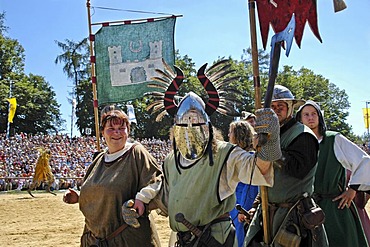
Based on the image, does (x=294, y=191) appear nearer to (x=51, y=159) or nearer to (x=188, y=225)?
(x=188, y=225)

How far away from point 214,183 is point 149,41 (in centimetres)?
306

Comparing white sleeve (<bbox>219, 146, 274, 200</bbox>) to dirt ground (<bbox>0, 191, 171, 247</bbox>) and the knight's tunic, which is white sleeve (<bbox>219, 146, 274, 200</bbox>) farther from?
dirt ground (<bbox>0, 191, 171, 247</bbox>)

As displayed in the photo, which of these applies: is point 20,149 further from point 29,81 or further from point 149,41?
point 29,81

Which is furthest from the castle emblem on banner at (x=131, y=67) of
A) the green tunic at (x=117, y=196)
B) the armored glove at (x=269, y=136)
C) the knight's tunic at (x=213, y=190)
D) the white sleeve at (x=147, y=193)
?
the armored glove at (x=269, y=136)

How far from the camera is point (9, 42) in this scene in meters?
42.4

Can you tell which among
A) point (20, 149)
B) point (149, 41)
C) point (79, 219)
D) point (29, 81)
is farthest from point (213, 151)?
point (29, 81)

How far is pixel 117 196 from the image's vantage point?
321 centimetres

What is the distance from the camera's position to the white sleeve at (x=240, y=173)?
2381 mm

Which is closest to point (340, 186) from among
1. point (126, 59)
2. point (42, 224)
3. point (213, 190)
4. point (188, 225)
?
point (213, 190)

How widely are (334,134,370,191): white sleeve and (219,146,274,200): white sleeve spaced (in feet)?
4.10

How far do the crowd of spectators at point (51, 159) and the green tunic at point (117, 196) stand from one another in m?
13.4

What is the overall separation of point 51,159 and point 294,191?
64.1 feet

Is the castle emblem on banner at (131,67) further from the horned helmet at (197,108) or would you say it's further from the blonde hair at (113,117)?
the horned helmet at (197,108)

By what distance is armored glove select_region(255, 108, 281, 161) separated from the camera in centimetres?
226
